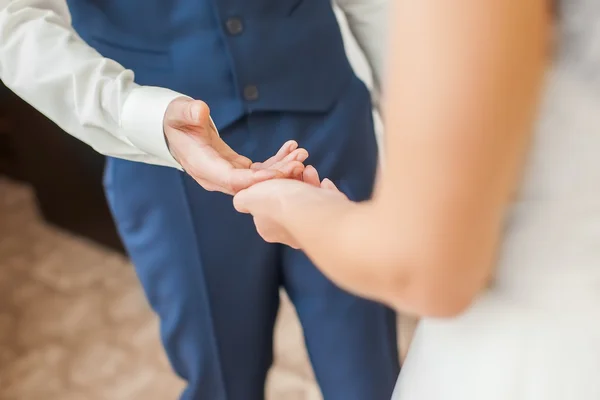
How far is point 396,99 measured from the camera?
368mm

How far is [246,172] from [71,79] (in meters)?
0.29

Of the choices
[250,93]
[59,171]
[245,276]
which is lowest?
[59,171]

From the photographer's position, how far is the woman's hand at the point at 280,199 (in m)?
0.48

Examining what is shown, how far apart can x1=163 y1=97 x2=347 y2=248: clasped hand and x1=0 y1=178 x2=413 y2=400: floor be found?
0.88 meters

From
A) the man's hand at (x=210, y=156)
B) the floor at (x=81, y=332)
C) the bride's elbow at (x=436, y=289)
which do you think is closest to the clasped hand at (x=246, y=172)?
the man's hand at (x=210, y=156)

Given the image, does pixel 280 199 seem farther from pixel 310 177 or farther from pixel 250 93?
pixel 250 93

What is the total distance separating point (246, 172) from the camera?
0.59 m

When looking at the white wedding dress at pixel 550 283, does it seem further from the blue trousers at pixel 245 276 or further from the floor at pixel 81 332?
the floor at pixel 81 332

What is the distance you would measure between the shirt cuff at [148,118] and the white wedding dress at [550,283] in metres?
0.34

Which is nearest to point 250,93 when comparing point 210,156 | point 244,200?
point 210,156

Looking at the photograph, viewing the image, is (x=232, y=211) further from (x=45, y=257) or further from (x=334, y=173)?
(x=45, y=257)

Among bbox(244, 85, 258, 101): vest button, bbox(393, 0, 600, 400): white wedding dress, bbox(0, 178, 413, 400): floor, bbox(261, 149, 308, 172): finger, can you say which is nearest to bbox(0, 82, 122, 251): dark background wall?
bbox(0, 178, 413, 400): floor

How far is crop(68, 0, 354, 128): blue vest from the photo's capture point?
30.8 inches

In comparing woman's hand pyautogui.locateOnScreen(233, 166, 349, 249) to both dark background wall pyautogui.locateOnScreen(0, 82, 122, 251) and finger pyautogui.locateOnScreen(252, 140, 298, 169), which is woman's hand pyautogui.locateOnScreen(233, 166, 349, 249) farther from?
dark background wall pyautogui.locateOnScreen(0, 82, 122, 251)
